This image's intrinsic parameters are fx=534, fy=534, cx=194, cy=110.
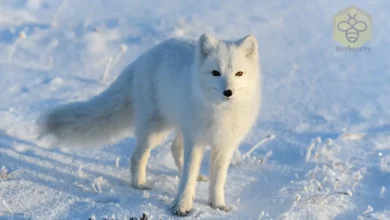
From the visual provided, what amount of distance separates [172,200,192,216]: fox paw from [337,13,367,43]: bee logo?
4198 millimetres

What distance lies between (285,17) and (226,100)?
4563 mm

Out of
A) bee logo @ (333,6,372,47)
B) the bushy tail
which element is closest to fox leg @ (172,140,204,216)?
the bushy tail

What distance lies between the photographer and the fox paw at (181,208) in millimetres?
3292

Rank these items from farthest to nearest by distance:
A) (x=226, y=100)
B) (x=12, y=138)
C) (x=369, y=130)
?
(x=369, y=130), (x=12, y=138), (x=226, y=100)

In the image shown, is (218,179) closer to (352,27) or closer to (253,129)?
(253,129)

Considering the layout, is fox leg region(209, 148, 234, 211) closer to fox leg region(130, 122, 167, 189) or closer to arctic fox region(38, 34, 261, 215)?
arctic fox region(38, 34, 261, 215)

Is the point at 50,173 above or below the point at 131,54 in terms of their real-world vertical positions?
below

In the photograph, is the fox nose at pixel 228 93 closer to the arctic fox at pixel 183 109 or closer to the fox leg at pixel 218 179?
the arctic fox at pixel 183 109

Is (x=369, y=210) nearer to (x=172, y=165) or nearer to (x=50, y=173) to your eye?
(x=172, y=165)

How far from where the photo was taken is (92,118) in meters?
3.95

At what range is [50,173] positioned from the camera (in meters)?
3.80

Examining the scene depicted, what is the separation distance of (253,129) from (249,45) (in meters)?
1.98

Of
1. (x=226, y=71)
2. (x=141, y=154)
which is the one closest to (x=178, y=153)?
(x=141, y=154)

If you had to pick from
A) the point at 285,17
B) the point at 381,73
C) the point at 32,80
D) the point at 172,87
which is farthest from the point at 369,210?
the point at 285,17
